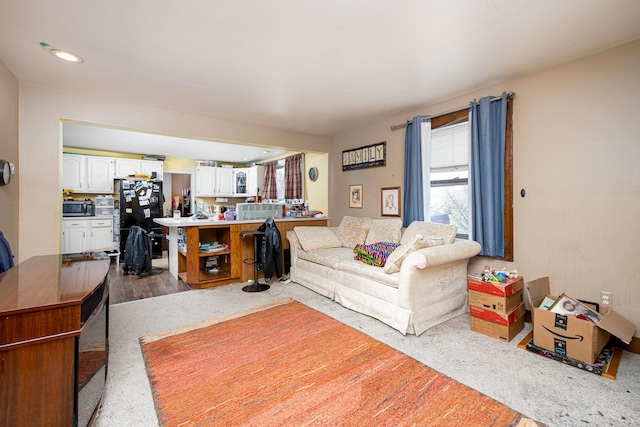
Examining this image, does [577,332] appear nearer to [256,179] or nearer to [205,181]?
[256,179]

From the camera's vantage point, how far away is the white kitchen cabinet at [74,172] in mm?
5418

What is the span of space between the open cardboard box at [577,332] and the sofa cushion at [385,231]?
66.6 inches

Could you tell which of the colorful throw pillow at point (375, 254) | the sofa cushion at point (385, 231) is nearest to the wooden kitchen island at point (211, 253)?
the sofa cushion at point (385, 231)

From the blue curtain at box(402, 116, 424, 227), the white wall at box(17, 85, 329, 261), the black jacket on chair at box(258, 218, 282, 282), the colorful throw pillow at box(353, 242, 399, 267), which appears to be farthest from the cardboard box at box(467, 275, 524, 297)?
the white wall at box(17, 85, 329, 261)

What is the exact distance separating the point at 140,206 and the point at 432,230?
563 centimetres

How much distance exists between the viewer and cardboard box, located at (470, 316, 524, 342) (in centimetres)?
236

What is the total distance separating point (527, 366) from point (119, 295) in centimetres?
440

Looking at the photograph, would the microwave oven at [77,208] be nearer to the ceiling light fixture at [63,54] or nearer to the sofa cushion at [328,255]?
the ceiling light fixture at [63,54]

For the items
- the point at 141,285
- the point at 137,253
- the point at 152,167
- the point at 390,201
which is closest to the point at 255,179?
the point at 152,167

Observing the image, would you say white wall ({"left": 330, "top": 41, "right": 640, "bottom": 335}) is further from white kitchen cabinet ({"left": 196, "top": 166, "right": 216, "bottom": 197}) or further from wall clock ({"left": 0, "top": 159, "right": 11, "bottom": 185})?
white kitchen cabinet ({"left": 196, "top": 166, "right": 216, "bottom": 197})

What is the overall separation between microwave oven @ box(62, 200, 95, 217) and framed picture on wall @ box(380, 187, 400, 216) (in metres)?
5.62

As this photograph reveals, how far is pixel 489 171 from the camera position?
115 inches

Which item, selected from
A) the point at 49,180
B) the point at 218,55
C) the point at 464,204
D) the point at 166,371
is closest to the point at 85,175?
the point at 49,180

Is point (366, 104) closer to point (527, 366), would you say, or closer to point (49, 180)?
point (527, 366)
